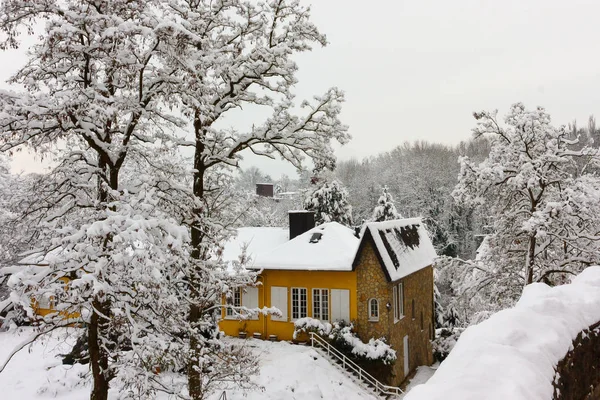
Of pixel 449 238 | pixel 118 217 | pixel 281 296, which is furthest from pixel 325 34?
pixel 449 238

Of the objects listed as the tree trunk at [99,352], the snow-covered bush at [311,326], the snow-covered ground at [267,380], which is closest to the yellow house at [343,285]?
the snow-covered bush at [311,326]

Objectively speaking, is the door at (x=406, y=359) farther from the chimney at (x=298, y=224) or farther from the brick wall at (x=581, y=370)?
the brick wall at (x=581, y=370)

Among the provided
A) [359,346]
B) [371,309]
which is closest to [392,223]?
[371,309]

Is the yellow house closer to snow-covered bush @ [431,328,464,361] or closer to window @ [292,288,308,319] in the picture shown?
window @ [292,288,308,319]

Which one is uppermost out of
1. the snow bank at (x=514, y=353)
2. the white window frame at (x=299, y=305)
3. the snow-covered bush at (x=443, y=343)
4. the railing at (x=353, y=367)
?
the snow bank at (x=514, y=353)

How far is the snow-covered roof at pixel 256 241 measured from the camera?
25344mm

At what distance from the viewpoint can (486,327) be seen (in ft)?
17.0

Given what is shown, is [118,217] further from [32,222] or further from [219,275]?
[219,275]

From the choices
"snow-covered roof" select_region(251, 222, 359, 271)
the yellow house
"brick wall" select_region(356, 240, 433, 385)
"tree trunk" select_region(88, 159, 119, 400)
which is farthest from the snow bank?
"snow-covered roof" select_region(251, 222, 359, 271)

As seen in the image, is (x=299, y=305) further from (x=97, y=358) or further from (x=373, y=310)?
(x=97, y=358)

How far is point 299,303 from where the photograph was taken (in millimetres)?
22875

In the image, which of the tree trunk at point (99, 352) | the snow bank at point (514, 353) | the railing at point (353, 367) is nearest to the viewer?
the snow bank at point (514, 353)

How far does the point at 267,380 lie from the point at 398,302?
8.77 meters

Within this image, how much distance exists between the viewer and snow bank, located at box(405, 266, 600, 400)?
3490 millimetres
